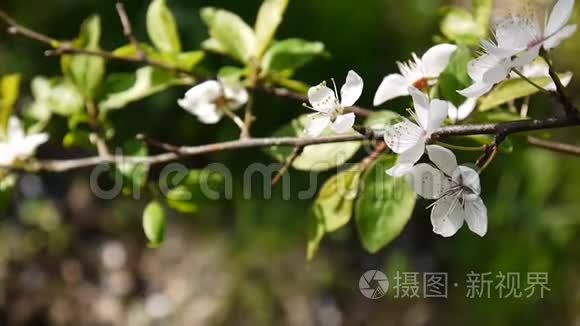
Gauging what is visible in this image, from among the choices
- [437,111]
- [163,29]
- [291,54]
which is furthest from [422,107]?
[163,29]

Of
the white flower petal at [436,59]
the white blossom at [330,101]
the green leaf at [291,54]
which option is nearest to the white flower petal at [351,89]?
the white blossom at [330,101]

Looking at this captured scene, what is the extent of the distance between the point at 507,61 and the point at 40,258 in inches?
72.4

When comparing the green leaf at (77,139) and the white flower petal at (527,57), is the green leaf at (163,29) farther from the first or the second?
the white flower petal at (527,57)

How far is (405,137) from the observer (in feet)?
1.53

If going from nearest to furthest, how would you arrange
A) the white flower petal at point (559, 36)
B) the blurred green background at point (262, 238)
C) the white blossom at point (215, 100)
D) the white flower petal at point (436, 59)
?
the white flower petal at point (559, 36), the white flower petal at point (436, 59), the white blossom at point (215, 100), the blurred green background at point (262, 238)

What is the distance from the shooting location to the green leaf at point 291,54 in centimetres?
70

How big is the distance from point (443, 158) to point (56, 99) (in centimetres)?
45

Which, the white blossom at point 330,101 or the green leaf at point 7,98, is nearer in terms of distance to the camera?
the white blossom at point 330,101

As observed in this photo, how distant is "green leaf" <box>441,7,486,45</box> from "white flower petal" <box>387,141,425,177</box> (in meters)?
0.28

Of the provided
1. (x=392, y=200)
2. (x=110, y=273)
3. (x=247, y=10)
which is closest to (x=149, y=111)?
(x=247, y=10)

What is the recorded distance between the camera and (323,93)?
506 mm

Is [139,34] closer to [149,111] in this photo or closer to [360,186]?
[149,111]

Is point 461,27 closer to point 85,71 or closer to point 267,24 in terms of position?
point 267,24

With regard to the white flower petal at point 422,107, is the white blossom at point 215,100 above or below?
below
